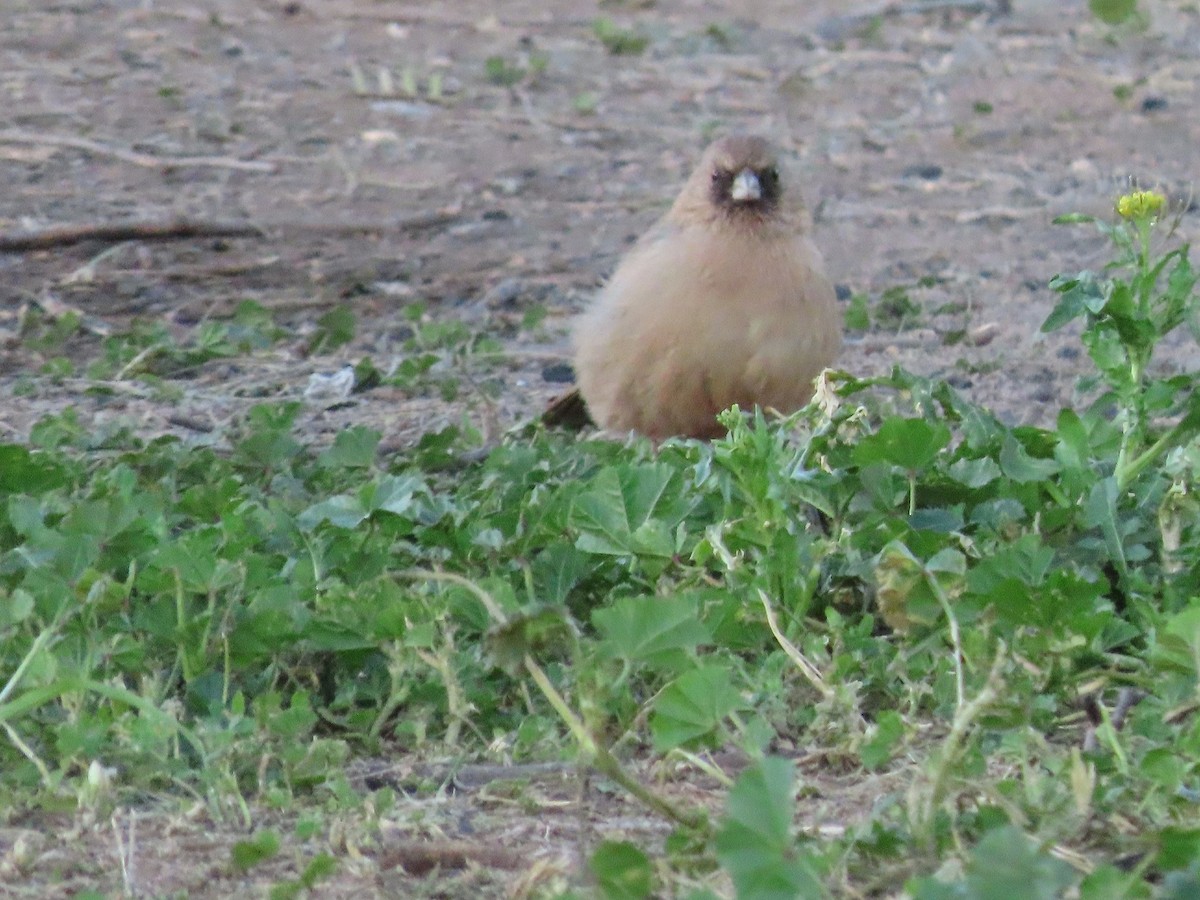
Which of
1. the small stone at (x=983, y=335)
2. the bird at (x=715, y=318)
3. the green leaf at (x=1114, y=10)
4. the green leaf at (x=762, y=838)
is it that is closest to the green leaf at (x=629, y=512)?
the green leaf at (x=762, y=838)

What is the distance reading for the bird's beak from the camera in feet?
17.3

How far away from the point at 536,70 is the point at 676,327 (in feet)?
16.3

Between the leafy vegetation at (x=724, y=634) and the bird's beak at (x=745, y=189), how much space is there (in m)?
1.62

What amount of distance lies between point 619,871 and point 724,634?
3.28 feet

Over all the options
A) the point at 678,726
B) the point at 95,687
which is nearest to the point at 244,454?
the point at 95,687

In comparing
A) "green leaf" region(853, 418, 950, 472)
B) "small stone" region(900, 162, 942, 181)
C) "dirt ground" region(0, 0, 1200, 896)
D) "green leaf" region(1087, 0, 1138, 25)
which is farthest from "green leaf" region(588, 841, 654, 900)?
"green leaf" region(1087, 0, 1138, 25)

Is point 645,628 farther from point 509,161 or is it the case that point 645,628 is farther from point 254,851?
point 509,161

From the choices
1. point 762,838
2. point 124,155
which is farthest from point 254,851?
point 124,155

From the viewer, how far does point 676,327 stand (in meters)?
5.03

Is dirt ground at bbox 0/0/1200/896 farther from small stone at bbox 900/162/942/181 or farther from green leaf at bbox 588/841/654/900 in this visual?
green leaf at bbox 588/841/654/900

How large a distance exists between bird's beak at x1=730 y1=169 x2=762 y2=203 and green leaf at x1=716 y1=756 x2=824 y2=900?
343 cm

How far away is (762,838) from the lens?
199cm

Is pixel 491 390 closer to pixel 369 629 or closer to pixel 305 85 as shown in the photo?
pixel 369 629

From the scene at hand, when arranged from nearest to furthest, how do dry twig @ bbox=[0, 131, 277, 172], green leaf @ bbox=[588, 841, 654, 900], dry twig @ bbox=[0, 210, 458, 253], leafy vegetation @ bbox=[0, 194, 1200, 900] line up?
green leaf @ bbox=[588, 841, 654, 900] < leafy vegetation @ bbox=[0, 194, 1200, 900] < dry twig @ bbox=[0, 210, 458, 253] < dry twig @ bbox=[0, 131, 277, 172]
